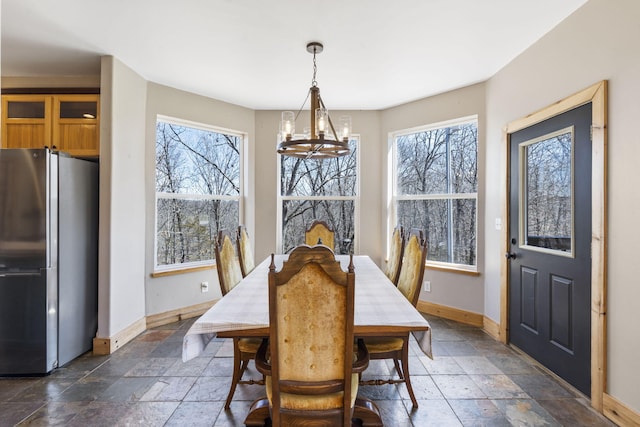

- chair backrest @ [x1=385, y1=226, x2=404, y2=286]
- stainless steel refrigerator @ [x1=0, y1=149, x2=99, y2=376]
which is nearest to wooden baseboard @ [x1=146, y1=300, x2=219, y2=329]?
stainless steel refrigerator @ [x1=0, y1=149, x2=99, y2=376]

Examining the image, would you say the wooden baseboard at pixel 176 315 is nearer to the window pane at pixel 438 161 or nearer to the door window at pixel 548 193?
the window pane at pixel 438 161

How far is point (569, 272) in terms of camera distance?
7.88 ft

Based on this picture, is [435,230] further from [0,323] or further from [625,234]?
[0,323]

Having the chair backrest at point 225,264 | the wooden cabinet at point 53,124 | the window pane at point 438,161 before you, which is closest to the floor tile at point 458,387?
the chair backrest at point 225,264

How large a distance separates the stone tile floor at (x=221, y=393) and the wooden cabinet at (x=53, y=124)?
6.52ft

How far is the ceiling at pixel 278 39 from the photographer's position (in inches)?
89.4

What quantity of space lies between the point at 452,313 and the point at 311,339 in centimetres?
296

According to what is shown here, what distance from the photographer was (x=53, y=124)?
124 inches

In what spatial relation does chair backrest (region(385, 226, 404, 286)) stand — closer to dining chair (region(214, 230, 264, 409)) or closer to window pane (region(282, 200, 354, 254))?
dining chair (region(214, 230, 264, 409))

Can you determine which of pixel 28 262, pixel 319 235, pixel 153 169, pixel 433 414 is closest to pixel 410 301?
pixel 433 414

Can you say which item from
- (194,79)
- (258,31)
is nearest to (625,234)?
(258,31)

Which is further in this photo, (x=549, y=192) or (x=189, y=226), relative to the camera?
(x=189, y=226)

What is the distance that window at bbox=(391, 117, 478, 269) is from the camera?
382 centimetres

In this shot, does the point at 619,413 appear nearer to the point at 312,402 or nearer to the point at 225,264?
the point at 312,402
